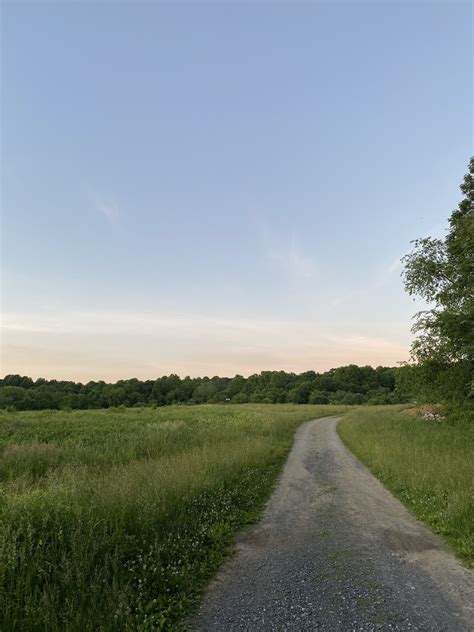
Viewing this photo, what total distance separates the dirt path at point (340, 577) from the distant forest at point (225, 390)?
85141 mm

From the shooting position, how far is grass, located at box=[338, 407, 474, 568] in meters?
6.87

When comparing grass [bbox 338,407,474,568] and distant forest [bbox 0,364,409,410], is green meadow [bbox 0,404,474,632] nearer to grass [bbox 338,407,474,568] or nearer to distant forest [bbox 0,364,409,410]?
grass [bbox 338,407,474,568]

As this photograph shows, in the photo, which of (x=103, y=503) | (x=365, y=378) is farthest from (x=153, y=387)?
(x=103, y=503)

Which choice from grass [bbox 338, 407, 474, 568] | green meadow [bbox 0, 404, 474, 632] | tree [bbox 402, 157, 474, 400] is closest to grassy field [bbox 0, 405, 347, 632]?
green meadow [bbox 0, 404, 474, 632]

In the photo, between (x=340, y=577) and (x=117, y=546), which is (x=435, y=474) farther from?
(x=117, y=546)

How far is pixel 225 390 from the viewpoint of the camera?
455 ft

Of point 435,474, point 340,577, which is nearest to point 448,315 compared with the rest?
point 435,474

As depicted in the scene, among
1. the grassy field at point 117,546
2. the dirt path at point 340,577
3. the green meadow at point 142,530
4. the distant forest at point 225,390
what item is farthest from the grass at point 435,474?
the distant forest at point 225,390

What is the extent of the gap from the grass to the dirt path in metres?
0.39

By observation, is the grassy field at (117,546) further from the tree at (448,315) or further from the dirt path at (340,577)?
the tree at (448,315)

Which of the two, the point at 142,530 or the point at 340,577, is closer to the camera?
the point at 340,577

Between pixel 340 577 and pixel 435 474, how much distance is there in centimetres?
590

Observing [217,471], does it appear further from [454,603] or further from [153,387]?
[153,387]

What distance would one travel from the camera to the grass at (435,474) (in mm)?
6871
